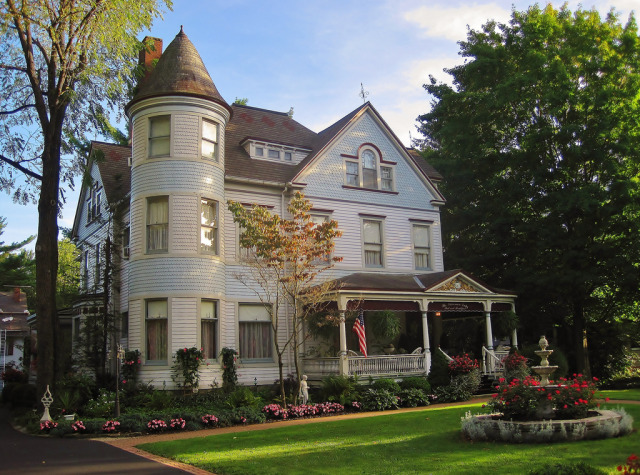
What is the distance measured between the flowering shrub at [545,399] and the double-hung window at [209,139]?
13642mm

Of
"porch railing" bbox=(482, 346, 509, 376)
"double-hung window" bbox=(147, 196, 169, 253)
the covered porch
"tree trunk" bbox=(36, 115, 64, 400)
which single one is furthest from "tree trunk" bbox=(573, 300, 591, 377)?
"tree trunk" bbox=(36, 115, 64, 400)

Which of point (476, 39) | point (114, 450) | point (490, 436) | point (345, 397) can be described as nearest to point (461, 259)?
point (476, 39)

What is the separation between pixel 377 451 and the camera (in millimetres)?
11211

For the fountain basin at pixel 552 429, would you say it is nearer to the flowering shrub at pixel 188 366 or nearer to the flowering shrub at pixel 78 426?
the flowering shrub at pixel 78 426

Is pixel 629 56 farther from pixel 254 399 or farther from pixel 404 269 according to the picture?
pixel 254 399

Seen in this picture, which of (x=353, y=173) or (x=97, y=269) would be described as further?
(x=353, y=173)

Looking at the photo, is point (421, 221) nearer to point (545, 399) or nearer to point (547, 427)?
point (545, 399)

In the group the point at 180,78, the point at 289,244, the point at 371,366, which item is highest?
the point at 180,78

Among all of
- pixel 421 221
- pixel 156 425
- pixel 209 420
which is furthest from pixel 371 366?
pixel 156 425

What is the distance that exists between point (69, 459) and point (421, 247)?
60.7ft

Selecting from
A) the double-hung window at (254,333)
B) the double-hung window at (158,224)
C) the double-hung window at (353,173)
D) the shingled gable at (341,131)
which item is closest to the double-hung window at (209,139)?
the double-hung window at (158,224)

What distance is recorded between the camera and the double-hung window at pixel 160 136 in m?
A: 21.2

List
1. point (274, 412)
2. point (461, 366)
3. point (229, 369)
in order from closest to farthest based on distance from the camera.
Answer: point (274, 412) → point (229, 369) → point (461, 366)

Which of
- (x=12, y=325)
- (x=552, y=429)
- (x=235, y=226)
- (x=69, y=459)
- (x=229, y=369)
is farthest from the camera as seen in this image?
(x=12, y=325)
